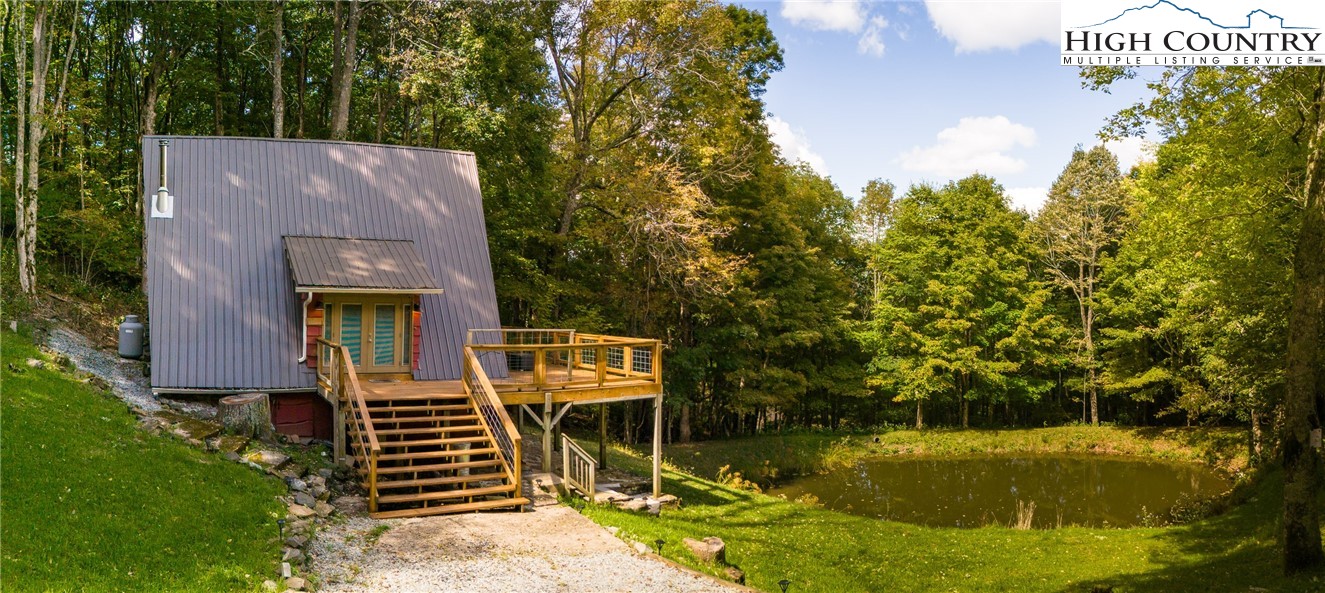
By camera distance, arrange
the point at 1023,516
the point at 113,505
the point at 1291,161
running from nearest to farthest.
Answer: the point at 113,505, the point at 1291,161, the point at 1023,516

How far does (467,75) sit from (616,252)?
6.95 m

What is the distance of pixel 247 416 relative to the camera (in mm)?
11773

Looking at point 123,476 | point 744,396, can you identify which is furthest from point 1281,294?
point 123,476

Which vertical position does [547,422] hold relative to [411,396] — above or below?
below

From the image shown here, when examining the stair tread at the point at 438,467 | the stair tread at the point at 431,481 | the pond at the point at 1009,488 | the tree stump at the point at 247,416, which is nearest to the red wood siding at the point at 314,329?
the tree stump at the point at 247,416

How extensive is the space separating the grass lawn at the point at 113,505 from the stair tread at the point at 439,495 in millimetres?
1367

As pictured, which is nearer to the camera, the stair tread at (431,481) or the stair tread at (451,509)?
the stair tread at (451,509)

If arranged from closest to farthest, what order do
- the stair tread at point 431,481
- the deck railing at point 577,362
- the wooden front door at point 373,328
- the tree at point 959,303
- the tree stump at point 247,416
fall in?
the stair tread at point 431,481
the tree stump at point 247,416
the deck railing at point 577,362
the wooden front door at point 373,328
the tree at point 959,303

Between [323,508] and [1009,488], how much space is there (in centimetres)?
1987

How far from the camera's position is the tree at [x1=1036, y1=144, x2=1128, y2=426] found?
3177 cm

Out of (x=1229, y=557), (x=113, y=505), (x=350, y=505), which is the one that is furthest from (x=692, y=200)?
(x=113, y=505)

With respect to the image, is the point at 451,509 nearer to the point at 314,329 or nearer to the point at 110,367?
the point at 314,329

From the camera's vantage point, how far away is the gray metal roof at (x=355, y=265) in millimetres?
13578

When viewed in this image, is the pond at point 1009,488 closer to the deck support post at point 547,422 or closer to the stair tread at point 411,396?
the deck support post at point 547,422
